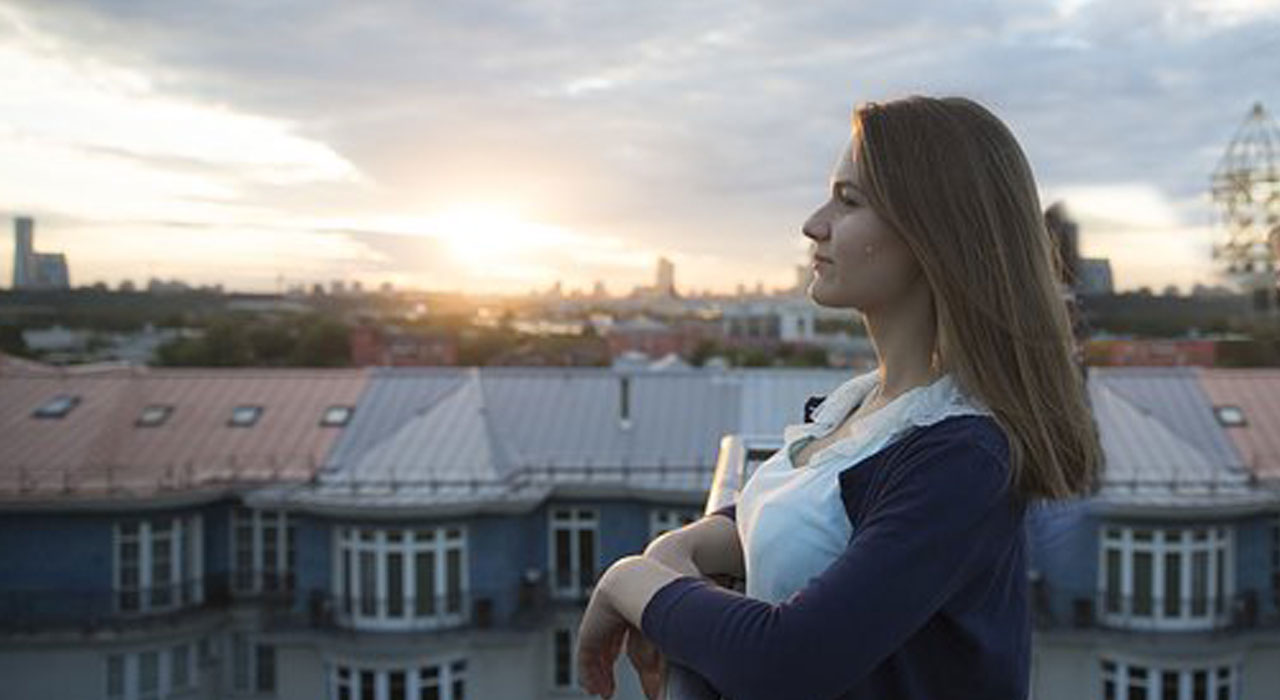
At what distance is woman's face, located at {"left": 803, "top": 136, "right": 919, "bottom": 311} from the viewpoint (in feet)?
2.55

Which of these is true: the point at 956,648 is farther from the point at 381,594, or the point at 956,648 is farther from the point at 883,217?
the point at 381,594

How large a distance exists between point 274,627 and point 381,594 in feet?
3.57

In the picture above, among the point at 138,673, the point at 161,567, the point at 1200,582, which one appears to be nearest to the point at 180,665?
the point at 138,673

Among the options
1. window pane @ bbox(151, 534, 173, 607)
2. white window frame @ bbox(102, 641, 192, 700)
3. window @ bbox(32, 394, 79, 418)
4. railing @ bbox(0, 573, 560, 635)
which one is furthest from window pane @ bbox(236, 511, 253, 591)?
window @ bbox(32, 394, 79, 418)

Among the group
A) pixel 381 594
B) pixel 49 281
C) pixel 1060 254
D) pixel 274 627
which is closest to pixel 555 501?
pixel 381 594

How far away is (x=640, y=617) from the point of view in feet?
2.52

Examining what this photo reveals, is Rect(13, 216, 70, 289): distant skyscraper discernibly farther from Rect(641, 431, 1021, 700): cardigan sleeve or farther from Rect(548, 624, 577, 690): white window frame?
Rect(641, 431, 1021, 700): cardigan sleeve

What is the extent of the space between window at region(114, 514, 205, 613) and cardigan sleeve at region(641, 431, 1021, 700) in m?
11.1

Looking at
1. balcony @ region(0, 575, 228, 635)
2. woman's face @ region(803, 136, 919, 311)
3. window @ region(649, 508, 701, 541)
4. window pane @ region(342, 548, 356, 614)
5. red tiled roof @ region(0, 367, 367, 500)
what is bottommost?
balcony @ region(0, 575, 228, 635)

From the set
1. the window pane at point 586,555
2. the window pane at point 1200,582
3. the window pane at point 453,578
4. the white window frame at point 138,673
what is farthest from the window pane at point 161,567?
the window pane at point 1200,582

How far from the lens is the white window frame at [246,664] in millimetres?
10859

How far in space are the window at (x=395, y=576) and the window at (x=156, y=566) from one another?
162 cm

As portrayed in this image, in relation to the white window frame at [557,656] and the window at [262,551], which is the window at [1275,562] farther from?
the window at [262,551]

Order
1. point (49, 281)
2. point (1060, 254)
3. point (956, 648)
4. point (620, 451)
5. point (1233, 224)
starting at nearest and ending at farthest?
point (956, 648), point (1060, 254), point (1233, 224), point (49, 281), point (620, 451)
